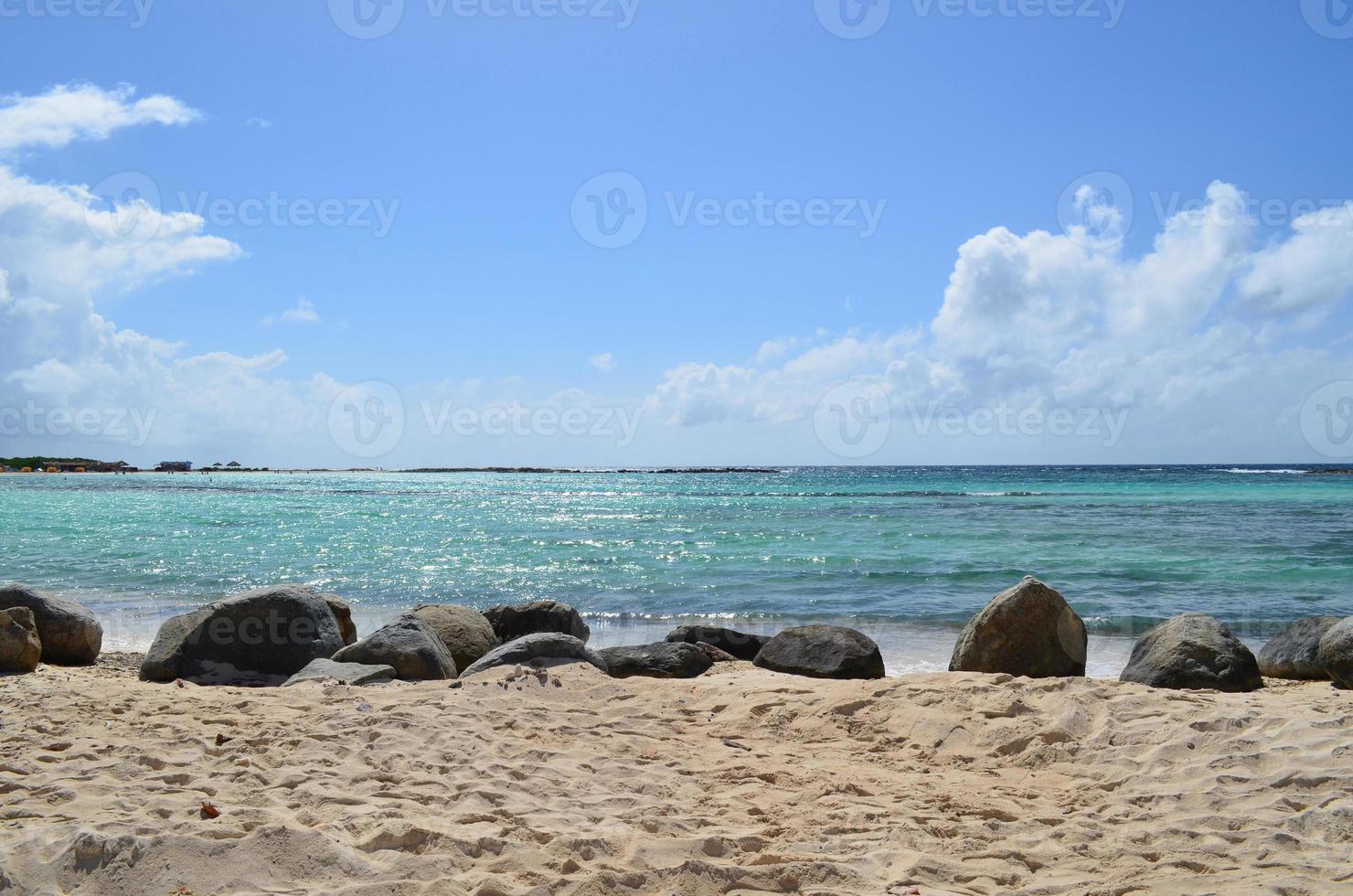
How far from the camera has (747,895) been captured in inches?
137

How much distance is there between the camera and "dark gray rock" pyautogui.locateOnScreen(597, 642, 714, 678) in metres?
8.20

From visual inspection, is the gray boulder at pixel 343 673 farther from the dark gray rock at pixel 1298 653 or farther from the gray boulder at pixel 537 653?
the dark gray rock at pixel 1298 653

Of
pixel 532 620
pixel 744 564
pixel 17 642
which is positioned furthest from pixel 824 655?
pixel 744 564

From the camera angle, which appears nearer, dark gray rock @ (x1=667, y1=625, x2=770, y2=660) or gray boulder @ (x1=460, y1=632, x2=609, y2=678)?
gray boulder @ (x1=460, y1=632, x2=609, y2=678)

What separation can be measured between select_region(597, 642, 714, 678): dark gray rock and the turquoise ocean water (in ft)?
7.36

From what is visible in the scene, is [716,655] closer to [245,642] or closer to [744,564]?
[245,642]

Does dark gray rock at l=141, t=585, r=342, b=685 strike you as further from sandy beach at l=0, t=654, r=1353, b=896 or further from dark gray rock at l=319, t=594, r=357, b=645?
dark gray rock at l=319, t=594, r=357, b=645

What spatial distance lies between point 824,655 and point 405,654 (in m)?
3.90

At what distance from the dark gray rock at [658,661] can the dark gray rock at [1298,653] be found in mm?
5432

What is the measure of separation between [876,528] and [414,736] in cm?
2107

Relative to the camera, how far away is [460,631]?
29.0 ft

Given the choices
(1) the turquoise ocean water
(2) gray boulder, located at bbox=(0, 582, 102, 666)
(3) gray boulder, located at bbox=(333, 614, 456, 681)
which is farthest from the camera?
(1) the turquoise ocean water

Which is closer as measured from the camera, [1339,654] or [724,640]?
[1339,654]

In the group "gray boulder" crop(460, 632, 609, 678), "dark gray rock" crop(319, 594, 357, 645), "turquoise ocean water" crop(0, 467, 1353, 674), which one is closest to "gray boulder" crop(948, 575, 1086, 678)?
"turquoise ocean water" crop(0, 467, 1353, 674)
